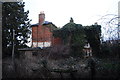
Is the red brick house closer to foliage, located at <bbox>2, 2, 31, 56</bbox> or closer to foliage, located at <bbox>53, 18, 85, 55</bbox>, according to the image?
foliage, located at <bbox>2, 2, 31, 56</bbox>

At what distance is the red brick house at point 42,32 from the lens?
12234 mm

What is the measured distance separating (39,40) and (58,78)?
999cm

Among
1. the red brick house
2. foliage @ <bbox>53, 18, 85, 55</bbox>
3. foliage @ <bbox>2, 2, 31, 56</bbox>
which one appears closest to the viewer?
foliage @ <bbox>2, 2, 31, 56</bbox>

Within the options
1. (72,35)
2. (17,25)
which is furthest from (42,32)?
(72,35)

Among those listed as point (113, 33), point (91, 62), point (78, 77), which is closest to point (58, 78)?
point (78, 77)

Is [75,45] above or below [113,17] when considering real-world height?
below

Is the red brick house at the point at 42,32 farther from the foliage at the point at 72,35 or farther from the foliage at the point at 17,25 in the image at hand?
the foliage at the point at 72,35

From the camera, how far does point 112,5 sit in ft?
10.1

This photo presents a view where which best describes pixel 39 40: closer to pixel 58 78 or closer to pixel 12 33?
pixel 12 33

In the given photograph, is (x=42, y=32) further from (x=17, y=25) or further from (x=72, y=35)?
(x=72, y=35)

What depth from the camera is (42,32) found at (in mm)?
13047

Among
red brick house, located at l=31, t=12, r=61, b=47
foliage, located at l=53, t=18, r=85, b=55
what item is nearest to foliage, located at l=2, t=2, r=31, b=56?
red brick house, located at l=31, t=12, r=61, b=47

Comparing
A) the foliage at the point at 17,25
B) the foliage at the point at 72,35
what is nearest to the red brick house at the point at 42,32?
the foliage at the point at 17,25

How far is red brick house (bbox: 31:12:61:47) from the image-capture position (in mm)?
12234
